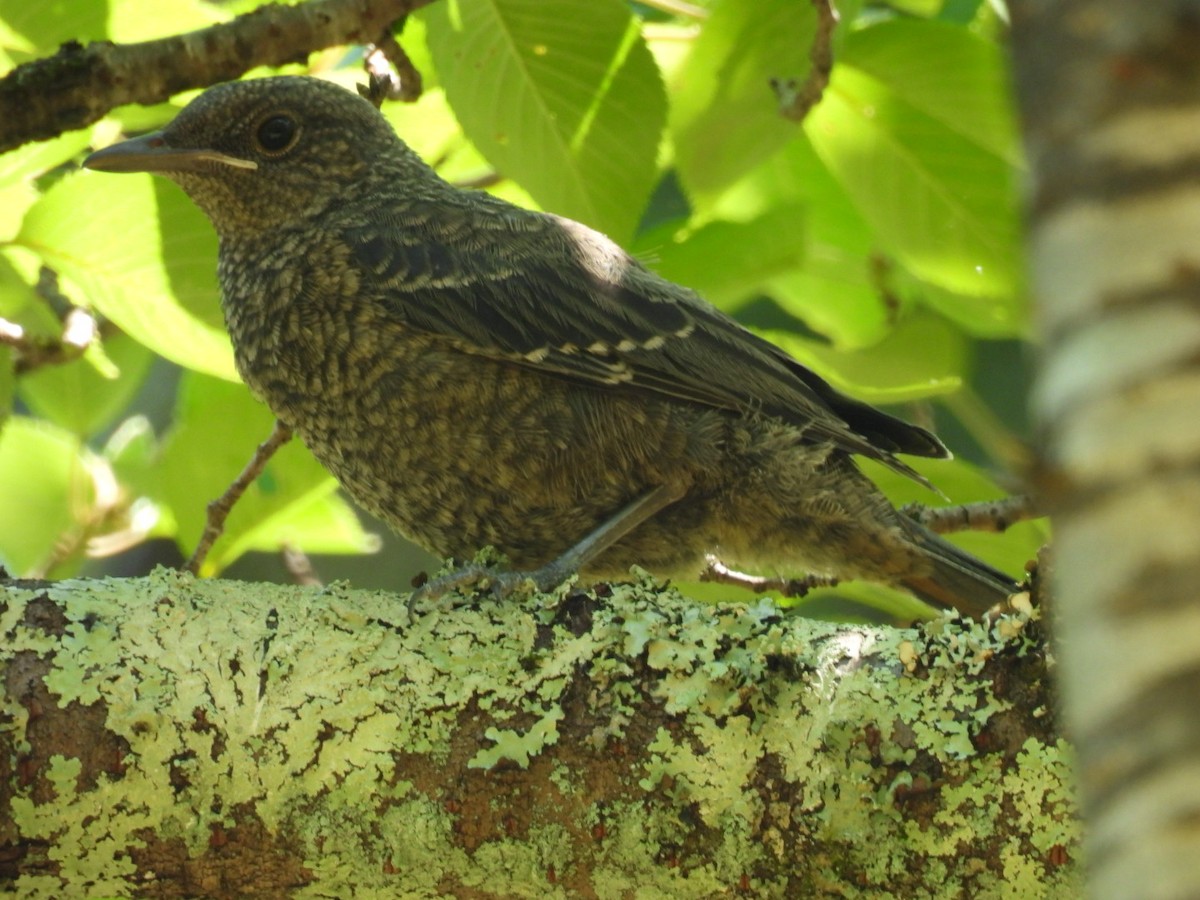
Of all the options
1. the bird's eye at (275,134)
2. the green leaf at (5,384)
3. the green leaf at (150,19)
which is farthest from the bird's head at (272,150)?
the green leaf at (5,384)

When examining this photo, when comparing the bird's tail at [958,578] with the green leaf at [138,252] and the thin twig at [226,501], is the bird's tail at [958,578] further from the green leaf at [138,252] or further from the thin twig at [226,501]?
the green leaf at [138,252]

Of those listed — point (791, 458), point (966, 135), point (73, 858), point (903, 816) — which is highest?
point (966, 135)

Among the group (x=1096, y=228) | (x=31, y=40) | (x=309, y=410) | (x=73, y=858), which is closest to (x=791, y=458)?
(x=309, y=410)

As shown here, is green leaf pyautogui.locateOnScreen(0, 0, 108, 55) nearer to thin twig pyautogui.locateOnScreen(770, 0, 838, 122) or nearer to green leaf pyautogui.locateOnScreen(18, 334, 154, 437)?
green leaf pyautogui.locateOnScreen(18, 334, 154, 437)

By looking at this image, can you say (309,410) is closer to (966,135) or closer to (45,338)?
(45,338)

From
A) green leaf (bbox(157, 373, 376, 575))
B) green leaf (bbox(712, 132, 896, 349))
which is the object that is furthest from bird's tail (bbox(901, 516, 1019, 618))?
green leaf (bbox(157, 373, 376, 575))

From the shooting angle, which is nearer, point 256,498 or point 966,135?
point 966,135

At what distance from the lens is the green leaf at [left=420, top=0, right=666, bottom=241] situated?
8.51 feet

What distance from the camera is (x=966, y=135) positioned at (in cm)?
282

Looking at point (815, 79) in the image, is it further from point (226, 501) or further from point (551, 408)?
point (226, 501)

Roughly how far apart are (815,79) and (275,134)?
48.1 inches

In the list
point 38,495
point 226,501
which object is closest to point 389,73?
point 226,501

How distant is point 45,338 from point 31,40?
661 mm

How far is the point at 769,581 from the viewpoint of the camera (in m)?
3.07
